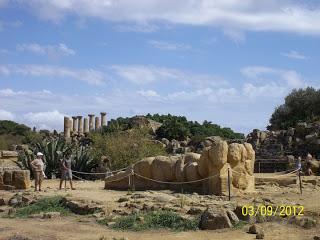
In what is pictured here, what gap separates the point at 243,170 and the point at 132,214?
5420 mm

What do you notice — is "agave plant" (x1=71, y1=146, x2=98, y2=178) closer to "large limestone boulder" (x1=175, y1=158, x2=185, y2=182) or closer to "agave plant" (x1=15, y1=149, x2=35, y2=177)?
"agave plant" (x1=15, y1=149, x2=35, y2=177)

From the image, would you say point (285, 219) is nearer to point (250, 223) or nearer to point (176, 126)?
point (250, 223)

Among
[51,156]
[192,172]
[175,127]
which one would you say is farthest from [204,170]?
[175,127]

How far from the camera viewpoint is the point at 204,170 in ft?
55.0

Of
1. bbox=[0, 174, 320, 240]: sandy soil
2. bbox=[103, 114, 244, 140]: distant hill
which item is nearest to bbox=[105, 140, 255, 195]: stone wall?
bbox=[0, 174, 320, 240]: sandy soil

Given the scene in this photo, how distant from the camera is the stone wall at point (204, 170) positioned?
52.6 ft

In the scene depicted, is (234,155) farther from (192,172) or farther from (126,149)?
(126,149)

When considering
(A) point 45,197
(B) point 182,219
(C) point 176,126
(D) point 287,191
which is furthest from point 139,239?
(C) point 176,126

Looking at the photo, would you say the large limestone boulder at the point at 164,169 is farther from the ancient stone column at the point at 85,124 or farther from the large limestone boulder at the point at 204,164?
the ancient stone column at the point at 85,124

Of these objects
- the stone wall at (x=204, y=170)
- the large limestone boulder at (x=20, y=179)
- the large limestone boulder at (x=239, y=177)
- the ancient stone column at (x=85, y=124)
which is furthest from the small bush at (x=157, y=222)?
the ancient stone column at (x=85, y=124)
